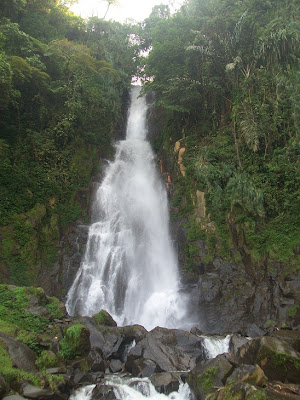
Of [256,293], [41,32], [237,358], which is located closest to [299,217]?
[256,293]

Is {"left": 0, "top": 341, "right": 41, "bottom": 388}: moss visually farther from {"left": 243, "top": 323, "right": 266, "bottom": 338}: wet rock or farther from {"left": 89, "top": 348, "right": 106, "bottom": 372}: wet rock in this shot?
{"left": 243, "top": 323, "right": 266, "bottom": 338}: wet rock

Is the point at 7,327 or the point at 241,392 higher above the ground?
the point at 241,392

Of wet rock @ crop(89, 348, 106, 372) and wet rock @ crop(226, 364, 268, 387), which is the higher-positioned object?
wet rock @ crop(226, 364, 268, 387)

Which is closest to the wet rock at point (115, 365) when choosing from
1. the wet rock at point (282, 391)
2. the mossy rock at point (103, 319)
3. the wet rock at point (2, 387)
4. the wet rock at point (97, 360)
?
the wet rock at point (97, 360)

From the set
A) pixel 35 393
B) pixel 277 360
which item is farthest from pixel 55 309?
pixel 277 360

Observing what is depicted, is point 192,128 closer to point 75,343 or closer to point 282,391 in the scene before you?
point 75,343

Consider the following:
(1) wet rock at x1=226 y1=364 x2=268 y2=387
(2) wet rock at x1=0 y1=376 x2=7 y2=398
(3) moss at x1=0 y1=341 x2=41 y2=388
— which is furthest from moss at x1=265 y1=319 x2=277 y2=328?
(2) wet rock at x1=0 y1=376 x2=7 y2=398

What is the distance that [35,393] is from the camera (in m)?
6.80

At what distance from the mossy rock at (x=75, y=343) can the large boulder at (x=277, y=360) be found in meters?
5.25

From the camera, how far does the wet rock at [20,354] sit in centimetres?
799

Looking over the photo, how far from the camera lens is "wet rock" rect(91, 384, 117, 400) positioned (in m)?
8.03

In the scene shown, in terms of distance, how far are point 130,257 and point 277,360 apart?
1090cm

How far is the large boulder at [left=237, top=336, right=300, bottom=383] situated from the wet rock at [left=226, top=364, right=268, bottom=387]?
0.43m

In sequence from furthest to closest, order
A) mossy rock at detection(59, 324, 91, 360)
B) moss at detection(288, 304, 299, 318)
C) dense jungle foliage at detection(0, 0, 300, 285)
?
dense jungle foliage at detection(0, 0, 300, 285)
moss at detection(288, 304, 299, 318)
mossy rock at detection(59, 324, 91, 360)
